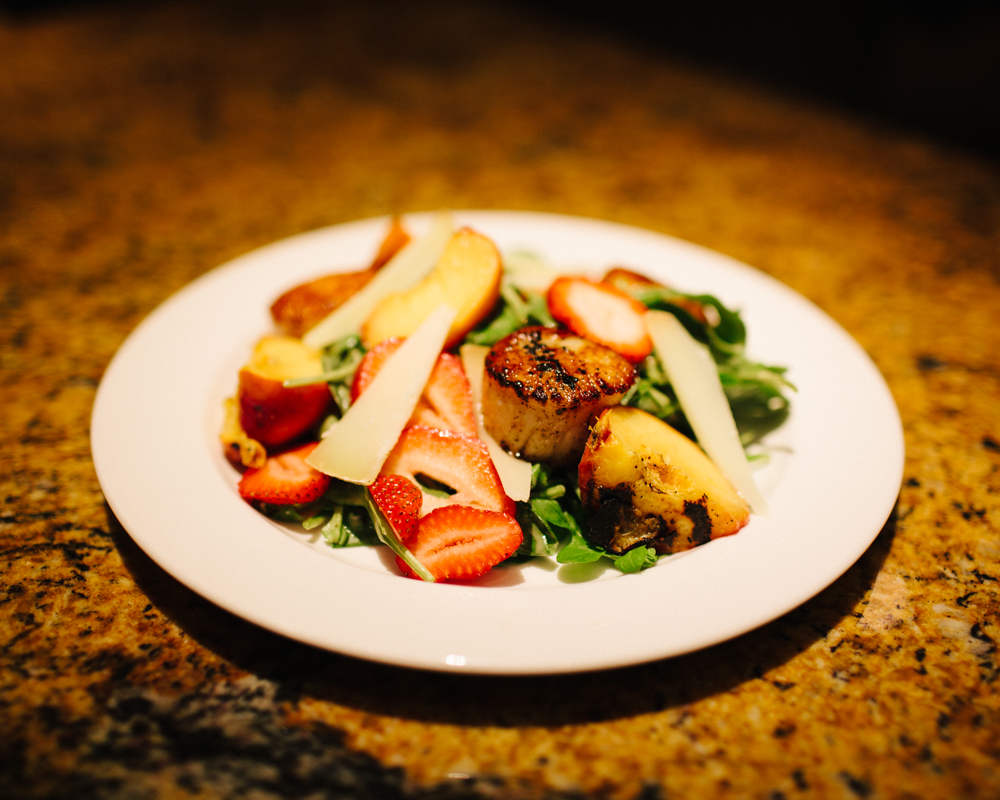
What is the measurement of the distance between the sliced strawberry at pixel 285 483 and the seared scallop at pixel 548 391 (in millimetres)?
393

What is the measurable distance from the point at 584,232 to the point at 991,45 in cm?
376

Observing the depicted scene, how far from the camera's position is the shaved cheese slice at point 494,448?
136cm

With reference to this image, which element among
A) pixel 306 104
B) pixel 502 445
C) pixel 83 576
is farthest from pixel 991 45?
pixel 83 576

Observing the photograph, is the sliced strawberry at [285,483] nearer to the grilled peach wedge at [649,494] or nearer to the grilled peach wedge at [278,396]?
the grilled peach wedge at [278,396]

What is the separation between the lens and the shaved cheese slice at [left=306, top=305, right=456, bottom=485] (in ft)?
4.36

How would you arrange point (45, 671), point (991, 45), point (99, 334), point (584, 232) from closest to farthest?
point (45, 671) → point (99, 334) → point (584, 232) → point (991, 45)

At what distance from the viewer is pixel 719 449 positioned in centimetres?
142

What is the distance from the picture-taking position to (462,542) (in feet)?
4.07

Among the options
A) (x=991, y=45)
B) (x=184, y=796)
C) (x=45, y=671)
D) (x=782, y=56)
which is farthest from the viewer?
(x=782, y=56)

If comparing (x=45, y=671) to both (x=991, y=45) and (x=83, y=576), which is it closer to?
(x=83, y=576)

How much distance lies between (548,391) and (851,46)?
617 centimetres

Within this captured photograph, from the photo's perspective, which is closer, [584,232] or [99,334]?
[99,334]

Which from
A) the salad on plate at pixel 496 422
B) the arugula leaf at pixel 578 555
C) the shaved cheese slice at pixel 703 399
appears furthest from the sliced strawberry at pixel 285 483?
the shaved cheese slice at pixel 703 399

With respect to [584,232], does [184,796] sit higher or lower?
lower
